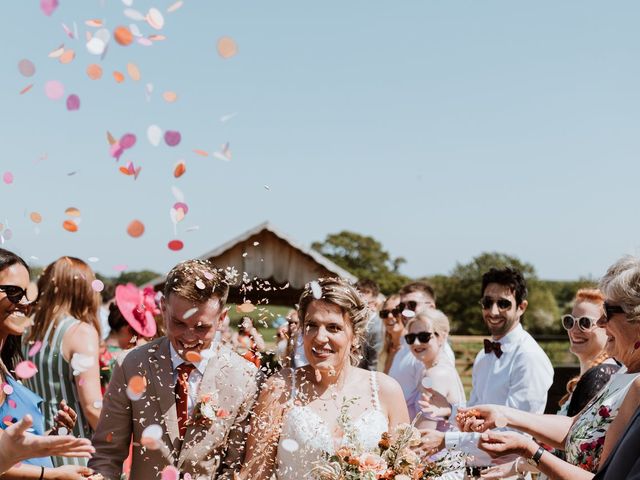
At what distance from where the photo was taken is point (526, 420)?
3.62 m

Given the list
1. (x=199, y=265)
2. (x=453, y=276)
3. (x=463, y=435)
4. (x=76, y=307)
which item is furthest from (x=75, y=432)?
(x=453, y=276)

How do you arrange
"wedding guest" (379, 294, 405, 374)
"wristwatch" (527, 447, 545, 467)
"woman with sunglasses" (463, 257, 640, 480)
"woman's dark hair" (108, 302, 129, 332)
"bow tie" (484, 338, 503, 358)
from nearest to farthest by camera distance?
1. "woman with sunglasses" (463, 257, 640, 480)
2. "wristwatch" (527, 447, 545, 467)
3. "bow tie" (484, 338, 503, 358)
4. "woman's dark hair" (108, 302, 129, 332)
5. "wedding guest" (379, 294, 405, 374)

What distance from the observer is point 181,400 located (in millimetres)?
3334

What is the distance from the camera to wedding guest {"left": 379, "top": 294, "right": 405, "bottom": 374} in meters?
7.67

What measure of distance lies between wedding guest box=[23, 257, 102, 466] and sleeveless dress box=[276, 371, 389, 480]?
4.23 ft

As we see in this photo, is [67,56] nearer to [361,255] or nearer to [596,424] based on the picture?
[596,424]

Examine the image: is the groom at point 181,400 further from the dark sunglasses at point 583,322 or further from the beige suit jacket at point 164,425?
the dark sunglasses at point 583,322

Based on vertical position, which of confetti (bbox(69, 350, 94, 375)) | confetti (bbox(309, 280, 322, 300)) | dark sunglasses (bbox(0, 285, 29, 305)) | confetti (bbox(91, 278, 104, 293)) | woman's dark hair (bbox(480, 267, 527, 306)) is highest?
woman's dark hair (bbox(480, 267, 527, 306))

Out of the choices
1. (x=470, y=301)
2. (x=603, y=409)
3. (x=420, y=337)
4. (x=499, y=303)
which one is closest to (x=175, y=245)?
(x=603, y=409)

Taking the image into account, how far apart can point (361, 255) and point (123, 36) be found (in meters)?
78.4

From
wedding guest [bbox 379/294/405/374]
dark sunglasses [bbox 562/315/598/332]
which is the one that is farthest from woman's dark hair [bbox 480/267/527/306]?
wedding guest [bbox 379/294/405/374]

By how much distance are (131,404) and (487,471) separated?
71.2 inches

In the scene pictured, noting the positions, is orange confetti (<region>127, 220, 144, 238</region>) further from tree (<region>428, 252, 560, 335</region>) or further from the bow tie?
tree (<region>428, 252, 560, 335</region>)

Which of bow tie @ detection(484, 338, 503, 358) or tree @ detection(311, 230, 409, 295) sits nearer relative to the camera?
bow tie @ detection(484, 338, 503, 358)
